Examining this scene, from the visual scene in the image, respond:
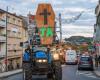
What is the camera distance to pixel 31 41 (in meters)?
21.7

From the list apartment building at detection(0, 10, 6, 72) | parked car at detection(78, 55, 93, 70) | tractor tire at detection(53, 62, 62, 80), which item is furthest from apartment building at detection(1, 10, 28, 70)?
tractor tire at detection(53, 62, 62, 80)

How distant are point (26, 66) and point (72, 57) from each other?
53264 mm

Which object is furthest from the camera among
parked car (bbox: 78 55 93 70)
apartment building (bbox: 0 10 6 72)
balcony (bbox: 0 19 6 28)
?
balcony (bbox: 0 19 6 28)

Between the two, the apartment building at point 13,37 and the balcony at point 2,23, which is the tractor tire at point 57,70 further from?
the apartment building at point 13,37

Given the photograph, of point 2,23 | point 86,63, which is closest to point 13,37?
point 2,23

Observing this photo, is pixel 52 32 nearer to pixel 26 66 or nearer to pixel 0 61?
pixel 26 66

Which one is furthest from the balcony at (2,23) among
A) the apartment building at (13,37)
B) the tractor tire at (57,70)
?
the tractor tire at (57,70)

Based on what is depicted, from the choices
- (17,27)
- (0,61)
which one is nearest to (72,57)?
(0,61)

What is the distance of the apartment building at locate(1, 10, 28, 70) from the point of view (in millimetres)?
83750

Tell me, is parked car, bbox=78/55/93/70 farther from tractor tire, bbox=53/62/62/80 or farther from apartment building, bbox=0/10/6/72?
apartment building, bbox=0/10/6/72

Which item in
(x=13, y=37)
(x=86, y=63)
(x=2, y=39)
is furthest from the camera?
(x=13, y=37)

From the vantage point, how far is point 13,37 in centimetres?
8812

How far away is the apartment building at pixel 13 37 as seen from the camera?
8375 cm

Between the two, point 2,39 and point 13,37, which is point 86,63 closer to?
point 2,39
